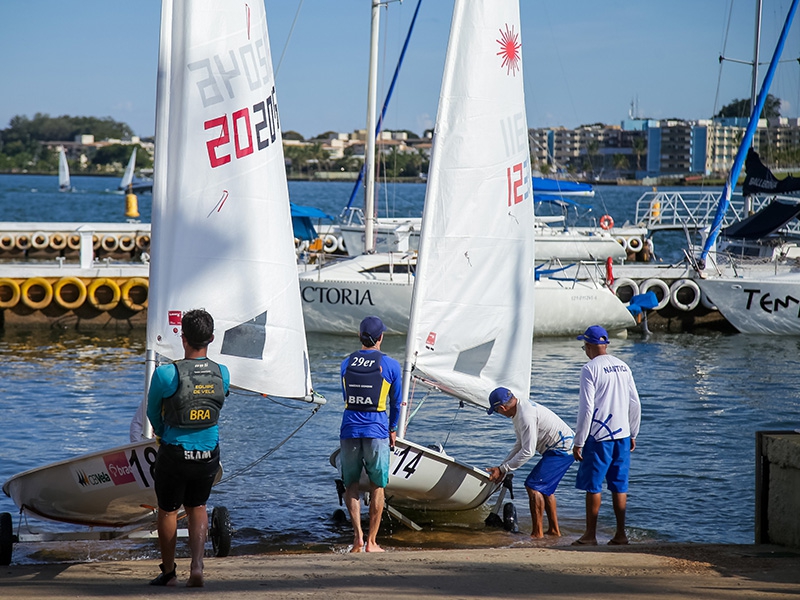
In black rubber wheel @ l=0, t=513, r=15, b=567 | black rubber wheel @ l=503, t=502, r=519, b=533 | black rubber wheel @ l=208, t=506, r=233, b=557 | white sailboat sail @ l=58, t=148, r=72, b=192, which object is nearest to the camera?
black rubber wheel @ l=0, t=513, r=15, b=567

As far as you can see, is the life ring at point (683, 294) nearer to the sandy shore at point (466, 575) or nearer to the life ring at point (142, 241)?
the sandy shore at point (466, 575)

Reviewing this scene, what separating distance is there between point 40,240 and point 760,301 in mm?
25133

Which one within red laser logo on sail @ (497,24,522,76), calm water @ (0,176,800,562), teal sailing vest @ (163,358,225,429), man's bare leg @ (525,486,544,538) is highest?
red laser logo on sail @ (497,24,522,76)

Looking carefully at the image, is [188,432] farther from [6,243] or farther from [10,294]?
[6,243]

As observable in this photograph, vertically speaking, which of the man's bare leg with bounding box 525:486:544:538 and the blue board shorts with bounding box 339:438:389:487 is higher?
the blue board shorts with bounding box 339:438:389:487

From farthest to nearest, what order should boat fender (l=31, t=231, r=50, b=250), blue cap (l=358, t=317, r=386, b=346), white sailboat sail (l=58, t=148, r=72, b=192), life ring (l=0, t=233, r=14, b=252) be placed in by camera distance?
white sailboat sail (l=58, t=148, r=72, b=192)
boat fender (l=31, t=231, r=50, b=250)
life ring (l=0, t=233, r=14, b=252)
blue cap (l=358, t=317, r=386, b=346)

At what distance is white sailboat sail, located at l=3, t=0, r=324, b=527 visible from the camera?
762 cm

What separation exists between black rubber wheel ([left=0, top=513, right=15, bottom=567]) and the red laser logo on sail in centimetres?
575

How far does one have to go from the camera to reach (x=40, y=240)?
37000 mm

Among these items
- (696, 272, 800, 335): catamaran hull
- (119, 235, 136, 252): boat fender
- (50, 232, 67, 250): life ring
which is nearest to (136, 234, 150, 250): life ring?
(119, 235, 136, 252): boat fender

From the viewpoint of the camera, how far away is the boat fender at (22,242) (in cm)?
3656

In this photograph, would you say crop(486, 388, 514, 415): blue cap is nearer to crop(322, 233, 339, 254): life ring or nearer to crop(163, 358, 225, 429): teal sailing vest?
crop(163, 358, 225, 429): teal sailing vest

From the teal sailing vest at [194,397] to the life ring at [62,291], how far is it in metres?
17.6

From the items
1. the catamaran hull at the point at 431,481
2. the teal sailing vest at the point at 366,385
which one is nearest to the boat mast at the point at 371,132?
the catamaran hull at the point at 431,481
